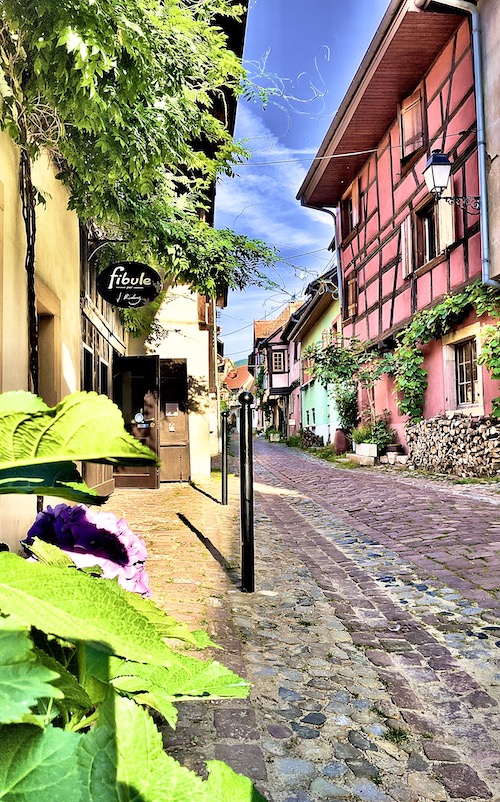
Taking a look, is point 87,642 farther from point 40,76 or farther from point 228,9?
point 228,9

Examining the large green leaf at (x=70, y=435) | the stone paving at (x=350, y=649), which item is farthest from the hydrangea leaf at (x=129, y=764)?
the stone paving at (x=350, y=649)

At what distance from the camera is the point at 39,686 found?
0.37 m

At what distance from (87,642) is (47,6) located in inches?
112

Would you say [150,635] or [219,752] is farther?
[219,752]

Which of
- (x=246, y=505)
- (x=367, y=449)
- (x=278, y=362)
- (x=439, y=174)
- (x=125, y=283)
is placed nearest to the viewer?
(x=246, y=505)

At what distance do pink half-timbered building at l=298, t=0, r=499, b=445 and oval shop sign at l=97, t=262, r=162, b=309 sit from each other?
200 inches

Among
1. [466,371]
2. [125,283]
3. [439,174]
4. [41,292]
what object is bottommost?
[466,371]

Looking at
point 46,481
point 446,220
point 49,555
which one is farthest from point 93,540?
point 446,220

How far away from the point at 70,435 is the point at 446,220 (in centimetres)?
1107

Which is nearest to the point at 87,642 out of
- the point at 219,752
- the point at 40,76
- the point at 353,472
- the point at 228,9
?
the point at 219,752

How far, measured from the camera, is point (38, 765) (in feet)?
1.24

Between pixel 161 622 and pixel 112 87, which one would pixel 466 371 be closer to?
pixel 112 87

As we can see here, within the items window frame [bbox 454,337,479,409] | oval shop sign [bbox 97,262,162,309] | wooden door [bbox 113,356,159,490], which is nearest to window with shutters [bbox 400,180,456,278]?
window frame [bbox 454,337,479,409]

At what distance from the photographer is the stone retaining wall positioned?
9.16 metres
